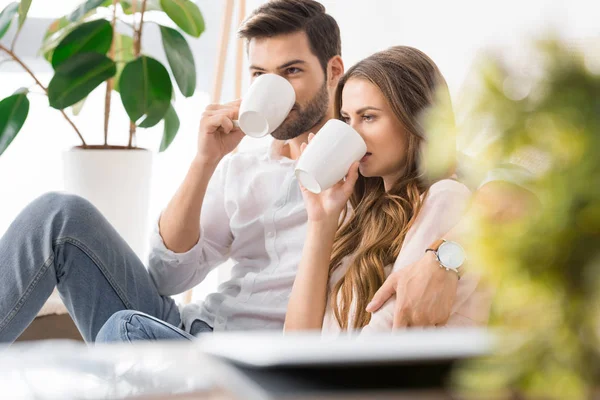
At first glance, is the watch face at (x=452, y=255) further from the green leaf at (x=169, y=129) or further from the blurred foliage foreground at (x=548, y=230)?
the green leaf at (x=169, y=129)

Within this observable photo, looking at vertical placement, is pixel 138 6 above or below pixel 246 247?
above

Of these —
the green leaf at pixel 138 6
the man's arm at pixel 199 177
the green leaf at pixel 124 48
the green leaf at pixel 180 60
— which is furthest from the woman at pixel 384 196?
the green leaf at pixel 124 48

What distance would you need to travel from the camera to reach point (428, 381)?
0.36m

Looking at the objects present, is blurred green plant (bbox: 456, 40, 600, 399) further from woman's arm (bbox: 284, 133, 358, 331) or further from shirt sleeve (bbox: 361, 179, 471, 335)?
woman's arm (bbox: 284, 133, 358, 331)

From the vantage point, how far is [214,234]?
6.09 ft

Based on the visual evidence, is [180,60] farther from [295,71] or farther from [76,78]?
[295,71]

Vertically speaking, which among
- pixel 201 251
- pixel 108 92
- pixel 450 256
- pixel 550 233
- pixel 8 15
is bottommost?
pixel 201 251

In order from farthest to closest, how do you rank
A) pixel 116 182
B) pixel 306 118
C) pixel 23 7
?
pixel 116 182
pixel 23 7
pixel 306 118

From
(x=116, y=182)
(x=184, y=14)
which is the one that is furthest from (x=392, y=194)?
(x=184, y=14)

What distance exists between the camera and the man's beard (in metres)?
1.73

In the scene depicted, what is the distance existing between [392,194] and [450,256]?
11.4 inches

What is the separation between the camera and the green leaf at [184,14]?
2.46 metres

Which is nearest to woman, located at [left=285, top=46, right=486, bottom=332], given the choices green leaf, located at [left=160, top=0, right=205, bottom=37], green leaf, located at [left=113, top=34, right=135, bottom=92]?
green leaf, located at [left=160, top=0, right=205, bottom=37]

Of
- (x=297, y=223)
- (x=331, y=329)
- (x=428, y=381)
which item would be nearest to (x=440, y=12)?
(x=297, y=223)
